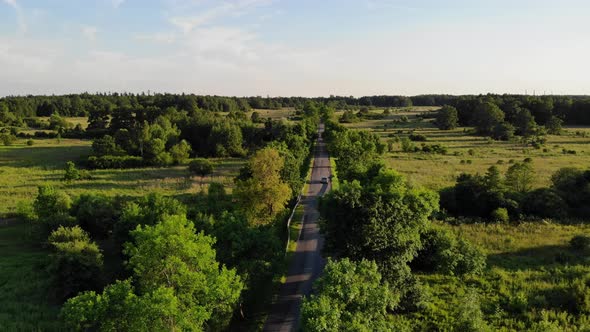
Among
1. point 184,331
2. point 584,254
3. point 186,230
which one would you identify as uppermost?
point 186,230

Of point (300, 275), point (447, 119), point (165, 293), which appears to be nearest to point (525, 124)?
point (447, 119)

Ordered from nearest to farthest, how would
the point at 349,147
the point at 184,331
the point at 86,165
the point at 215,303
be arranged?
the point at 184,331 → the point at 215,303 → the point at 349,147 → the point at 86,165

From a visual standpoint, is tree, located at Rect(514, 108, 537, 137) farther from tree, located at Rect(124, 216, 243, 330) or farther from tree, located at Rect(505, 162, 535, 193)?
tree, located at Rect(124, 216, 243, 330)

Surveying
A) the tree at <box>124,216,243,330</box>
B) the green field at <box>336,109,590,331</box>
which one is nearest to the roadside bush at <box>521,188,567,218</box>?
the green field at <box>336,109,590,331</box>

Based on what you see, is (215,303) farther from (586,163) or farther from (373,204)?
(586,163)

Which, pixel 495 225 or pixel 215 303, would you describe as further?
pixel 495 225

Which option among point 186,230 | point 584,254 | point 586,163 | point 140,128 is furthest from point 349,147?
point 140,128

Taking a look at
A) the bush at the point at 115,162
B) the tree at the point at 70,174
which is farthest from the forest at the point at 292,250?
the bush at the point at 115,162
